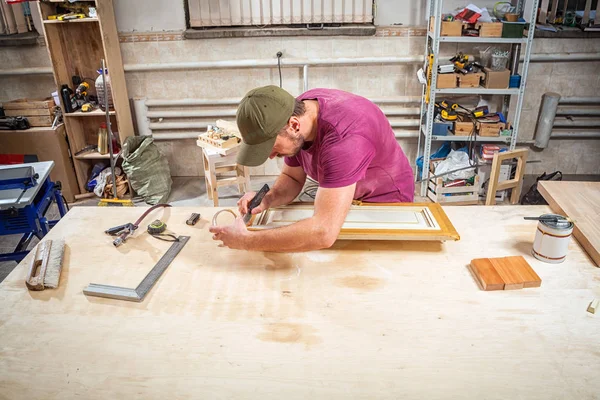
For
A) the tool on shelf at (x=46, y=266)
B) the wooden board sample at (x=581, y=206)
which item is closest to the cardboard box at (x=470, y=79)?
the wooden board sample at (x=581, y=206)

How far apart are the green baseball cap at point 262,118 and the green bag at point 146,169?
2965 millimetres

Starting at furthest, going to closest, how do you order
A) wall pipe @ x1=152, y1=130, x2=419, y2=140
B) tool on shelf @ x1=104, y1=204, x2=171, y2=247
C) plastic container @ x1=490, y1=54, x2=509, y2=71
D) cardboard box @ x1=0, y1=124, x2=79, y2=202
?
wall pipe @ x1=152, y1=130, x2=419, y2=140 → cardboard box @ x1=0, y1=124, x2=79, y2=202 → plastic container @ x1=490, y1=54, x2=509, y2=71 → tool on shelf @ x1=104, y1=204, x2=171, y2=247

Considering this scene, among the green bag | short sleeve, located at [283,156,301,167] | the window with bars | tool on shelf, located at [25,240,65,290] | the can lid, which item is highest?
the window with bars

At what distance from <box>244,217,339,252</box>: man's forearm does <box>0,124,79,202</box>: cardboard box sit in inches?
137

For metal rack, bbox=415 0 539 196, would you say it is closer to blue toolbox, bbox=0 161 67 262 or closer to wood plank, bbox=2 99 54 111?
blue toolbox, bbox=0 161 67 262

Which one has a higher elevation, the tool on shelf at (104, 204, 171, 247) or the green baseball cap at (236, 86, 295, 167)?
the green baseball cap at (236, 86, 295, 167)

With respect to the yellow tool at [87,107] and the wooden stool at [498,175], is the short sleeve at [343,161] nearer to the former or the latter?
the wooden stool at [498,175]

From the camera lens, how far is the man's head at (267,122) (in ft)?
5.04

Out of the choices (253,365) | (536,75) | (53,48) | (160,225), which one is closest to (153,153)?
(53,48)

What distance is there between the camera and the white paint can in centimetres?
154

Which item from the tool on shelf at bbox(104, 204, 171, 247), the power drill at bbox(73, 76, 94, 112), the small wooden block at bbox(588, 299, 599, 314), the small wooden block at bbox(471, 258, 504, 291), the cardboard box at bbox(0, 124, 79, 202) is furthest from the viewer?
the power drill at bbox(73, 76, 94, 112)

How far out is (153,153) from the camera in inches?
174

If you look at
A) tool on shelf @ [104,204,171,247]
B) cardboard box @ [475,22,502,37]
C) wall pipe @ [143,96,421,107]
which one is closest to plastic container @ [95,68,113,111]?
wall pipe @ [143,96,421,107]

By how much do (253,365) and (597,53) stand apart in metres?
4.70
